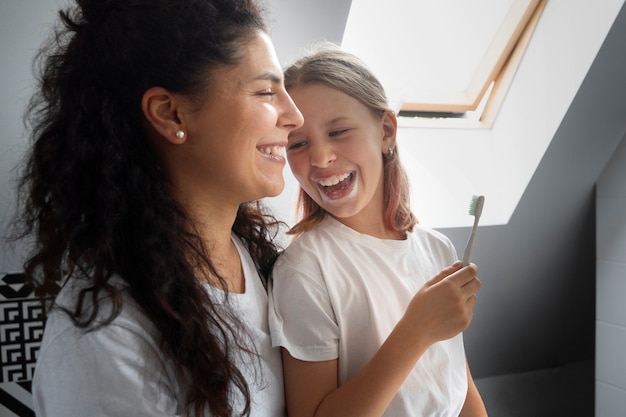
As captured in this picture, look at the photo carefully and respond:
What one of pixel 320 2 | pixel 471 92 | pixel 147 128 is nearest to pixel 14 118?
pixel 147 128

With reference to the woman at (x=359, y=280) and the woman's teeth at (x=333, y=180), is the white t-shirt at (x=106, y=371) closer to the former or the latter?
the woman at (x=359, y=280)

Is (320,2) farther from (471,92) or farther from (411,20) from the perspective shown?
(471,92)

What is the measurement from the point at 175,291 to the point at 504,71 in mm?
1590

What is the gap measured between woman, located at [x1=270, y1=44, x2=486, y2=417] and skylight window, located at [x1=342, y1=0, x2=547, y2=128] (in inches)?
31.5

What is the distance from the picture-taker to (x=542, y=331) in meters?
2.31

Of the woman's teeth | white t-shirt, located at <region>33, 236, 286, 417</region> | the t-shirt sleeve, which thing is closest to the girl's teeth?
the woman's teeth

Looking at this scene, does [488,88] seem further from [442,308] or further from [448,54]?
[442,308]

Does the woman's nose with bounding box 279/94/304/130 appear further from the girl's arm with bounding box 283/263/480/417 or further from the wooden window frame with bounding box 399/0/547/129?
the wooden window frame with bounding box 399/0/547/129

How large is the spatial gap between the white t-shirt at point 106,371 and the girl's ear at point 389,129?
0.59 meters

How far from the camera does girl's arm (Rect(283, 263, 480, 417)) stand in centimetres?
87

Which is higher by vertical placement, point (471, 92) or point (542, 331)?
point (471, 92)

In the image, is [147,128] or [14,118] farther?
[14,118]

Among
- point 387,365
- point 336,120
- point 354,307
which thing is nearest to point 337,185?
point 336,120

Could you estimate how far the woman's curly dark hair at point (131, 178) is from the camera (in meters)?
0.79
